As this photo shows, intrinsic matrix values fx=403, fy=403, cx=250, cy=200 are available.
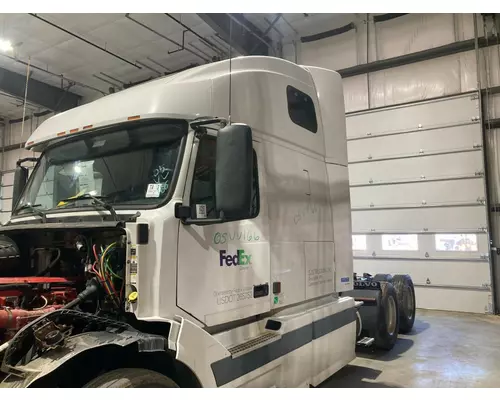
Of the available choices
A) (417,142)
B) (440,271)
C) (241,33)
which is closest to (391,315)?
(440,271)

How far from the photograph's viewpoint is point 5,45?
9445 mm

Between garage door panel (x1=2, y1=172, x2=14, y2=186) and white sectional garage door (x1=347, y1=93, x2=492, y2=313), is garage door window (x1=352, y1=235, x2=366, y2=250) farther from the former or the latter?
garage door panel (x1=2, y1=172, x2=14, y2=186)

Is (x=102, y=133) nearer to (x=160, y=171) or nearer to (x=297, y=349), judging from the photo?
(x=160, y=171)

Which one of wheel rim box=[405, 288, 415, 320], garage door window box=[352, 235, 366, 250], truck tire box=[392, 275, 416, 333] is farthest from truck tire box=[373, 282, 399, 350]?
garage door window box=[352, 235, 366, 250]

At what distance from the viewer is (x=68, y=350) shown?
83.0 inches

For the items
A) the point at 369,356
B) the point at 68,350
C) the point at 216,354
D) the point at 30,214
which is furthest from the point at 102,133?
the point at 369,356

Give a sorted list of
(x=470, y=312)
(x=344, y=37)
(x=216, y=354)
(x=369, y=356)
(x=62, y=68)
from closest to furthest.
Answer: (x=216, y=354)
(x=369, y=356)
(x=470, y=312)
(x=344, y=37)
(x=62, y=68)

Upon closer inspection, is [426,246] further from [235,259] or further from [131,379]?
[131,379]

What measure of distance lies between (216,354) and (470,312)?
729 cm

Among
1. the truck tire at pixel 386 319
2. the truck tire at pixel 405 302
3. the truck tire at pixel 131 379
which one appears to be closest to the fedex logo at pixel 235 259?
the truck tire at pixel 131 379

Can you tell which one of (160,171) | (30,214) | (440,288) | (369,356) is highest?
(160,171)

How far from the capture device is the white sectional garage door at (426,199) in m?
8.16

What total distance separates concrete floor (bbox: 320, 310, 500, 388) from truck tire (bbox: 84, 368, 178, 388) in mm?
2754

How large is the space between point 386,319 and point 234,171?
14.8 ft
